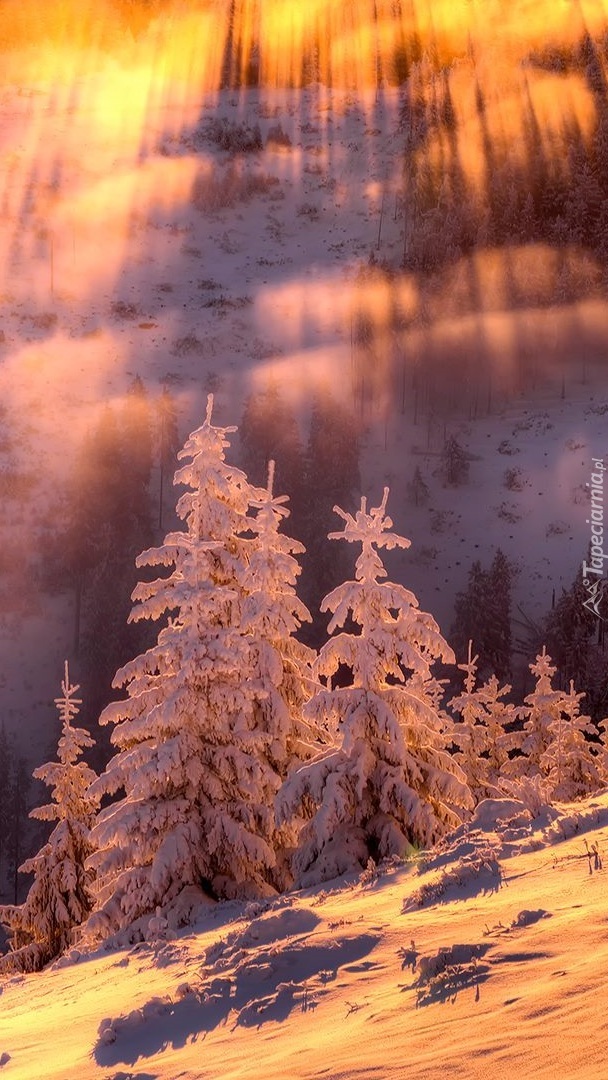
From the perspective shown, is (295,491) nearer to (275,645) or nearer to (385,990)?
(275,645)

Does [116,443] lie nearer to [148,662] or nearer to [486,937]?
[148,662]

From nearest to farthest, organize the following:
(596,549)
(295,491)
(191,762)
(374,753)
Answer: (374,753), (191,762), (596,549), (295,491)

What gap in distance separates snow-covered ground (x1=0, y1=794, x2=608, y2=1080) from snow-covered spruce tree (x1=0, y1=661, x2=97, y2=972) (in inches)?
576

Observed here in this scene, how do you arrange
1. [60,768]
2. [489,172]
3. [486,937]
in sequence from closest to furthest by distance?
1. [486,937]
2. [60,768]
3. [489,172]

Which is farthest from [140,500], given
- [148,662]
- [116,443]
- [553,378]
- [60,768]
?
[148,662]

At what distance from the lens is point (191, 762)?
17.3 metres

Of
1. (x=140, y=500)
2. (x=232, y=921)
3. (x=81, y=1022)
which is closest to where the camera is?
(x=81, y=1022)

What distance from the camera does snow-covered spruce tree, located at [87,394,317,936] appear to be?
1694 centimetres

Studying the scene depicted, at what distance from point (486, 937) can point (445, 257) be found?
A: 456 ft

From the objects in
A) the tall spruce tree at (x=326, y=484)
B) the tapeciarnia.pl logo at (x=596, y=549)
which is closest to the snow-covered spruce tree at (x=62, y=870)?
the tapeciarnia.pl logo at (x=596, y=549)

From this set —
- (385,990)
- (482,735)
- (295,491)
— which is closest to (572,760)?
(482,735)

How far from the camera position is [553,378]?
119 m

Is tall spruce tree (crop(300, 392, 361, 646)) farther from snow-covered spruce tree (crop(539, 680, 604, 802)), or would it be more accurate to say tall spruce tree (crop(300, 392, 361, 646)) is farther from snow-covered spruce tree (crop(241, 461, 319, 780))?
snow-covered spruce tree (crop(241, 461, 319, 780))

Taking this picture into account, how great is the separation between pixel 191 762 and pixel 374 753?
128 inches
